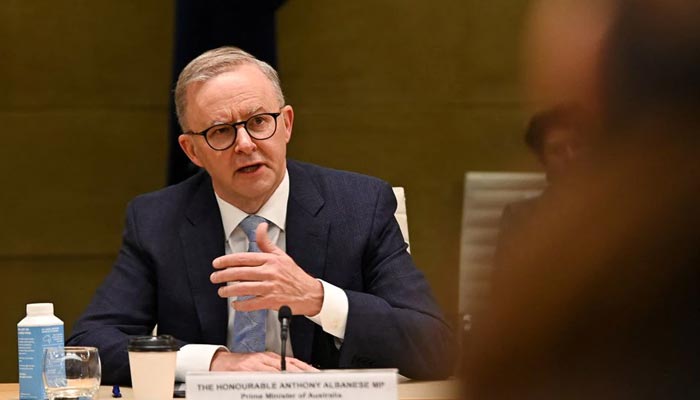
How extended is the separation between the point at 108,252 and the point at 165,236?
6.03 ft

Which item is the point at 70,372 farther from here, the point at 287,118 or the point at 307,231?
the point at 287,118

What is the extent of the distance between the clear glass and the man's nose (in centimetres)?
81

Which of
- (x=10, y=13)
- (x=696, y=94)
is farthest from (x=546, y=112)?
(x=10, y=13)

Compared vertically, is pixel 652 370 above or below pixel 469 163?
below

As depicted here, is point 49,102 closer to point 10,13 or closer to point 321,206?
point 10,13

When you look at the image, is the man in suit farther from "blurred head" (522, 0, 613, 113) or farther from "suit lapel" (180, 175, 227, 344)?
"blurred head" (522, 0, 613, 113)

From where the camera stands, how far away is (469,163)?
448 cm

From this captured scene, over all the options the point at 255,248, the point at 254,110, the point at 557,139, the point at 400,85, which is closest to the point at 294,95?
the point at 400,85

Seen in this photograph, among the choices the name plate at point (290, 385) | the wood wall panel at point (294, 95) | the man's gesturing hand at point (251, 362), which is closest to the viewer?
the name plate at point (290, 385)

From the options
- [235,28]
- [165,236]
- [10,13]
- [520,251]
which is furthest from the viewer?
[10,13]

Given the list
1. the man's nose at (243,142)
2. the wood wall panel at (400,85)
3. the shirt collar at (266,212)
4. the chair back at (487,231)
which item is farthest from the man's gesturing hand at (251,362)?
the wood wall panel at (400,85)

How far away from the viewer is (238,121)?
8.99 feet

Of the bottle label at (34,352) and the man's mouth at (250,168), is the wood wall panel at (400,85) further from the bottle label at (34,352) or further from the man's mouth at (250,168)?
the bottle label at (34,352)

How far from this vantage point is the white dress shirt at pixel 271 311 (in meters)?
2.39
